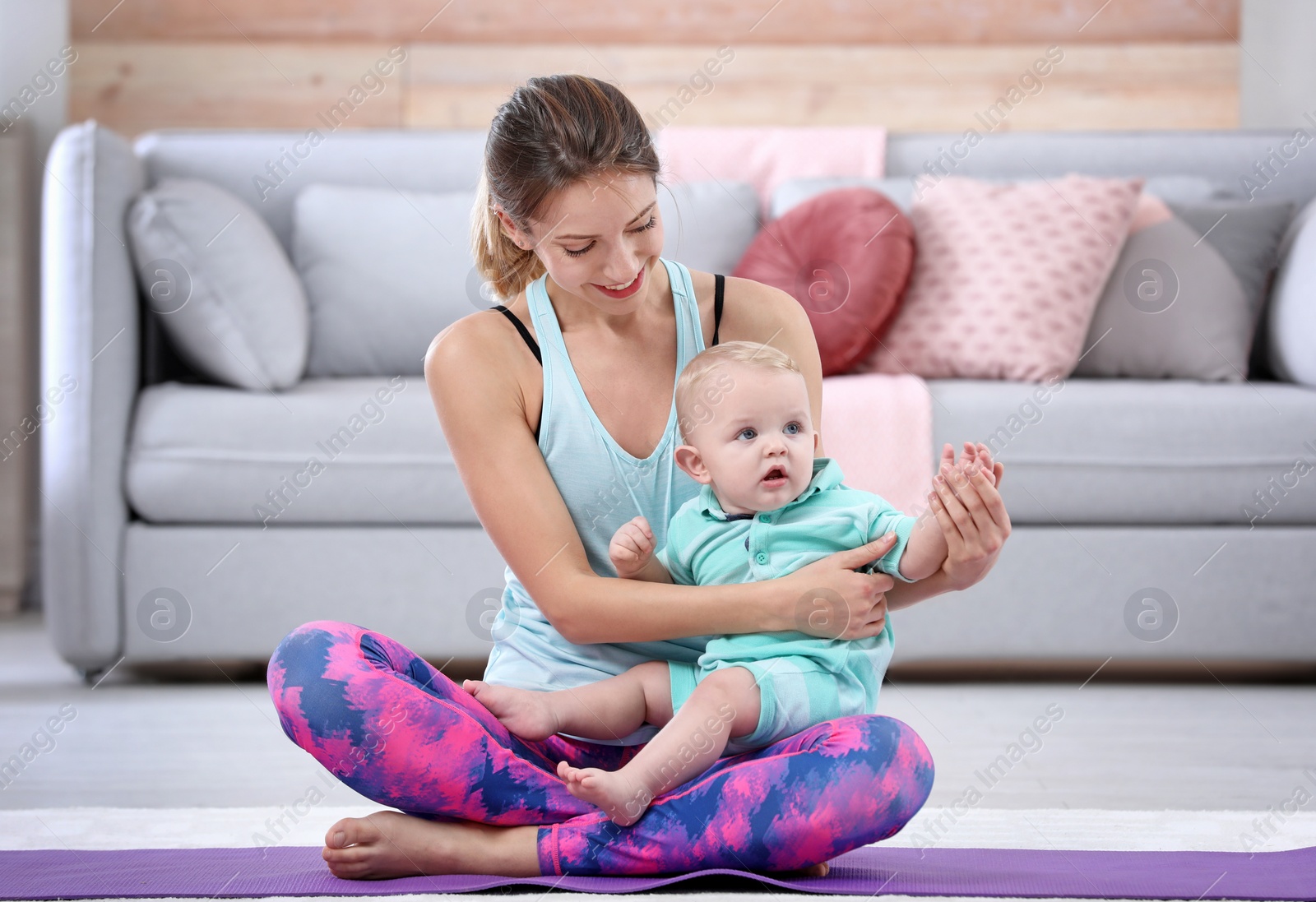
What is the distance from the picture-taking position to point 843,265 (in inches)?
93.9

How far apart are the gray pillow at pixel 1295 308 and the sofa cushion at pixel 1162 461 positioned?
0.25m

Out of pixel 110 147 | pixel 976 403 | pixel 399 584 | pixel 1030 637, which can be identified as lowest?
pixel 1030 637

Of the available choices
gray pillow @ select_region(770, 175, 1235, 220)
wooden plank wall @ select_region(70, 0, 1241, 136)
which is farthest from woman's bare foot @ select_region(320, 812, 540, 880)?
wooden plank wall @ select_region(70, 0, 1241, 136)

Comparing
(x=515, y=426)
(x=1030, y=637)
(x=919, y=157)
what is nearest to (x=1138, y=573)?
(x=1030, y=637)

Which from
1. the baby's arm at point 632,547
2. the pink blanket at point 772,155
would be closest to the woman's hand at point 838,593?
the baby's arm at point 632,547

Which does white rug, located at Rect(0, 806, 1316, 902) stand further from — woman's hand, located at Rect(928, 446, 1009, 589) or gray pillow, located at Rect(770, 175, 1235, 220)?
gray pillow, located at Rect(770, 175, 1235, 220)

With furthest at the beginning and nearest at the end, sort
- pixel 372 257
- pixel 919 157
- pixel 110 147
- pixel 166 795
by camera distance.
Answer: pixel 919 157
pixel 372 257
pixel 110 147
pixel 166 795

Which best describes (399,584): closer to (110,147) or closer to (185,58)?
(110,147)

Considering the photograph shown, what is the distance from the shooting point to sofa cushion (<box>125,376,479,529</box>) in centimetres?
215

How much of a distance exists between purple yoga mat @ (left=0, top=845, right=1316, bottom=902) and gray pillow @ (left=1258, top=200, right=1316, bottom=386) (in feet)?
4.68

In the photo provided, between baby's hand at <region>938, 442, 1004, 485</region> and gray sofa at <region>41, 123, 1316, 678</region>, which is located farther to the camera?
gray sofa at <region>41, 123, 1316, 678</region>

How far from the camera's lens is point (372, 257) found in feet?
8.51

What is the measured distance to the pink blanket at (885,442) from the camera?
6.93 ft

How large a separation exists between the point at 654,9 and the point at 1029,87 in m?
1.07
